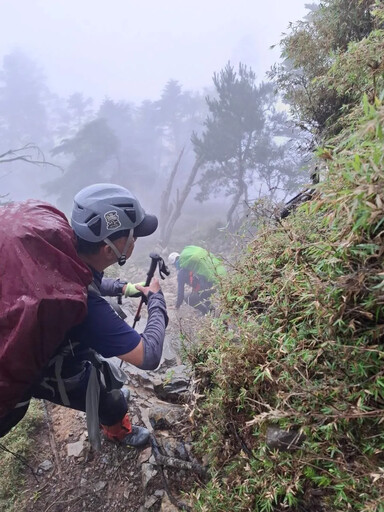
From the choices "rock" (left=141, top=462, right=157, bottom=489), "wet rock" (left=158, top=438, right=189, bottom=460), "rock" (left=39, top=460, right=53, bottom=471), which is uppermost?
"wet rock" (left=158, top=438, right=189, bottom=460)

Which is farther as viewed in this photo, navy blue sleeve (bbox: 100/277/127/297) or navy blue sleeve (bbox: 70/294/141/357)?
navy blue sleeve (bbox: 100/277/127/297)

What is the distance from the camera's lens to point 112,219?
8.72 feet

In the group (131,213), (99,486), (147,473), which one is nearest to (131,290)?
(131,213)

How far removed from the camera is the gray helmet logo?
264 centimetres

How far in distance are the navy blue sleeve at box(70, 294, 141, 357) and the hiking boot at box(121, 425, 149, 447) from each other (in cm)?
122

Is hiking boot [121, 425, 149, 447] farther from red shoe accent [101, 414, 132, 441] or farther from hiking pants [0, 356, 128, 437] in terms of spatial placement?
hiking pants [0, 356, 128, 437]

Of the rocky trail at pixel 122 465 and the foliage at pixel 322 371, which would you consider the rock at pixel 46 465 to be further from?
the foliage at pixel 322 371

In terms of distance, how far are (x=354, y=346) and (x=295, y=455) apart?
68 centimetres

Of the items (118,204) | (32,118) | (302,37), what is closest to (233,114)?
(302,37)

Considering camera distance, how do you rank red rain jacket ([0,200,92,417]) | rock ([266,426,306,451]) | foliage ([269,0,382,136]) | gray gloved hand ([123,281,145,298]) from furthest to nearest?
1. foliage ([269,0,382,136])
2. gray gloved hand ([123,281,145,298])
3. red rain jacket ([0,200,92,417])
4. rock ([266,426,306,451])

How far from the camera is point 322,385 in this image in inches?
57.4

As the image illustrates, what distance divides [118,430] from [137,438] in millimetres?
213

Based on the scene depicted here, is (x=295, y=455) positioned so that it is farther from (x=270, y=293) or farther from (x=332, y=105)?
(x=332, y=105)

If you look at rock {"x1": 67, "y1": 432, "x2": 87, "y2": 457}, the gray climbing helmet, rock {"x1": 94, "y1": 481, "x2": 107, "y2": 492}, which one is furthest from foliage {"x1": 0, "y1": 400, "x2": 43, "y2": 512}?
the gray climbing helmet
